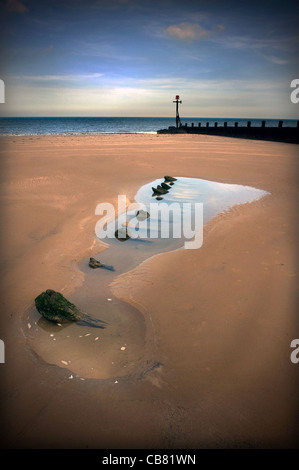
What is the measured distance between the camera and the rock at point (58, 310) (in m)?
3.09

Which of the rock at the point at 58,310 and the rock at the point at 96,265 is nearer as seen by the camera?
the rock at the point at 58,310

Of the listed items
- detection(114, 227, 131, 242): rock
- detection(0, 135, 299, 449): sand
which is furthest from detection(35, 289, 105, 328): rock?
detection(114, 227, 131, 242): rock

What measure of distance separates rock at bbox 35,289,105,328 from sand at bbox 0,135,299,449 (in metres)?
0.26

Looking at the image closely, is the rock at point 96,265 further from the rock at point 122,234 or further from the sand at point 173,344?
the rock at point 122,234

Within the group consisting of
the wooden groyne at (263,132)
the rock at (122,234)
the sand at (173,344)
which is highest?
the wooden groyne at (263,132)

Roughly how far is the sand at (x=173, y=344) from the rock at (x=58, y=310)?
259mm

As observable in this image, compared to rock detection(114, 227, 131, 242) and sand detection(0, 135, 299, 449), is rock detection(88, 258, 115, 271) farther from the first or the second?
rock detection(114, 227, 131, 242)

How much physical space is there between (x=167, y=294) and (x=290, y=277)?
170 centimetres

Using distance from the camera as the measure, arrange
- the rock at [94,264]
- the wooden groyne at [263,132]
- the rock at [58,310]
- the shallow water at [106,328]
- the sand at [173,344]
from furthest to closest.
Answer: the wooden groyne at [263,132] → the rock at [94,264] → the rock at [58,310] → the shallow water at [106,328] → the sand at [173,344]

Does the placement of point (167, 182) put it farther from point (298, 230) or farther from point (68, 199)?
point (298, 230)

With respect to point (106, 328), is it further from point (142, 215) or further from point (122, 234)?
point (142, 215)

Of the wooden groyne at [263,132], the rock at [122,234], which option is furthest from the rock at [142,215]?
the wooden groyne at [263,132]

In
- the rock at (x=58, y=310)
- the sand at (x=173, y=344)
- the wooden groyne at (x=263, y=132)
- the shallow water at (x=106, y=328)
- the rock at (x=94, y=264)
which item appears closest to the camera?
the sand at (x=173, y=344)

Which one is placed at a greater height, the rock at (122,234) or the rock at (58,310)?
the rock at (122,234)
